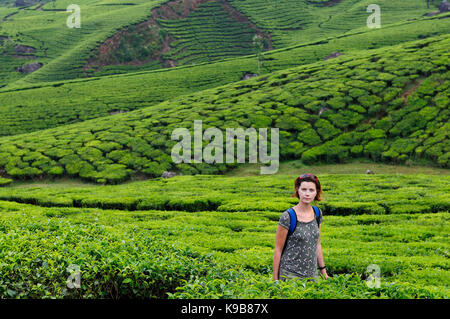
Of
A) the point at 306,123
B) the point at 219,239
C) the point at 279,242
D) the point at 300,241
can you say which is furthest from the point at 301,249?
the point at 306,123

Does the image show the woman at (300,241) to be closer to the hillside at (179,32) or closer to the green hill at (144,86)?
the green hill at (144,86)

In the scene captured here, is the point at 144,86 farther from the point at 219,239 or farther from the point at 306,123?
the point at 219,239

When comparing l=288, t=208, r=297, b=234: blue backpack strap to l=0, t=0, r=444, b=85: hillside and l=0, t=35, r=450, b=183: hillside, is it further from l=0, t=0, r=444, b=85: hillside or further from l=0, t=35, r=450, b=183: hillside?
l=0, t=0, r=444, b=85: hillside

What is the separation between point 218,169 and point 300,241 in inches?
1228

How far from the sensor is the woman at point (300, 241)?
7543 mm

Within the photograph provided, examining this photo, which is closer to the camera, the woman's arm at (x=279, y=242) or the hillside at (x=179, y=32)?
the woman's arm at (x=279, y=242)

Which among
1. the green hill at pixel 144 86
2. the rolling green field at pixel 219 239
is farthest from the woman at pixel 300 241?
the green hill at pixel 144 86

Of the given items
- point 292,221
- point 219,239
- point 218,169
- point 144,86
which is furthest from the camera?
point 144,86

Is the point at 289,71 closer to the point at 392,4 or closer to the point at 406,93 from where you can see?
the point at 406,93

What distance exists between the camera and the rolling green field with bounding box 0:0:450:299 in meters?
8.23

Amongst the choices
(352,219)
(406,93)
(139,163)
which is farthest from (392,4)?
(352,219)

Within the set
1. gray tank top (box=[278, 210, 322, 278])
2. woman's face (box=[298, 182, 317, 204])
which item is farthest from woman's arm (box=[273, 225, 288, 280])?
woman's face (box=[298, 182, 317, 204])

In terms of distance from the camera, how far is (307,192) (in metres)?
7.54

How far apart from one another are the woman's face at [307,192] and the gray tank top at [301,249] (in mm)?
477
